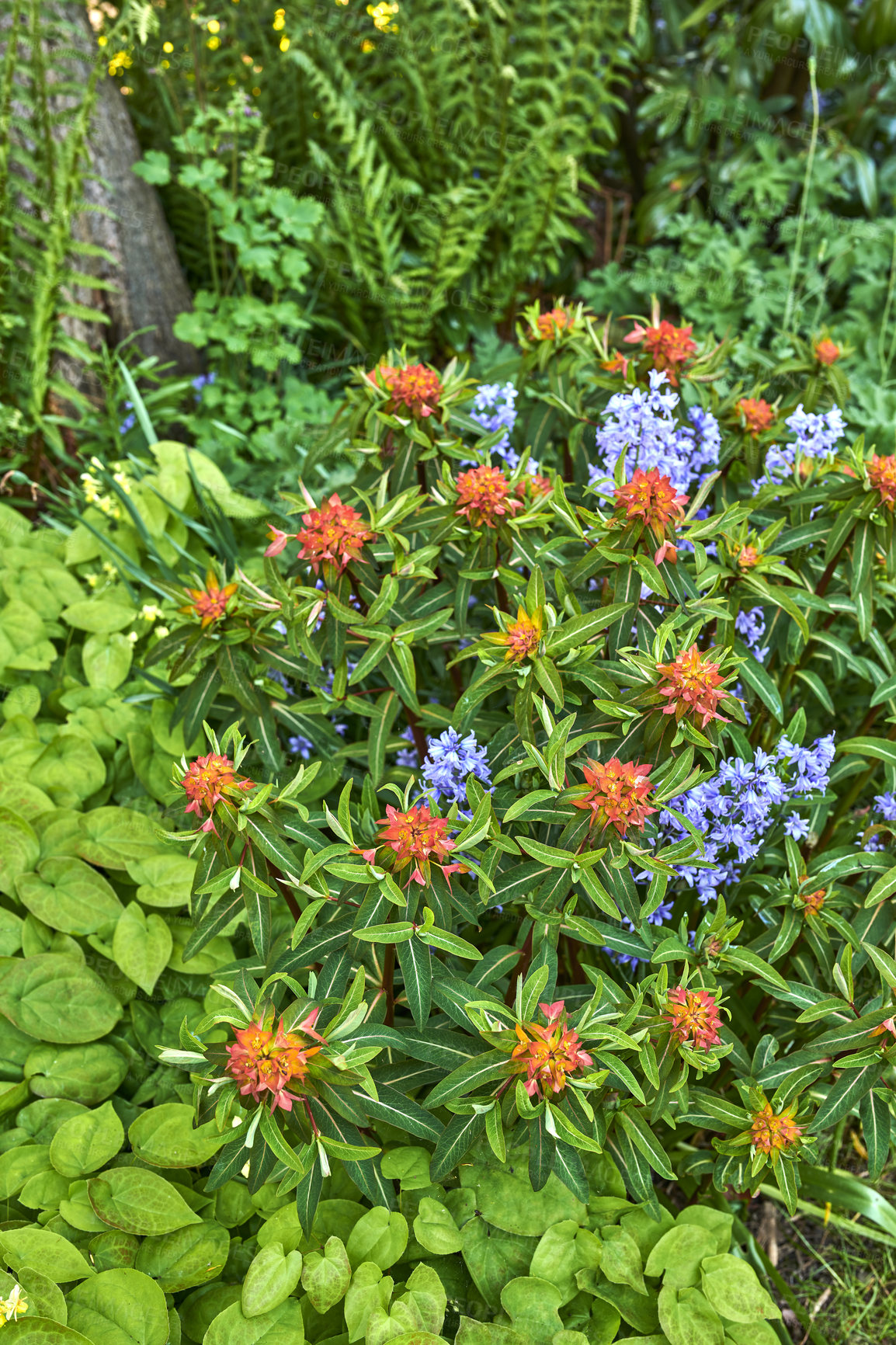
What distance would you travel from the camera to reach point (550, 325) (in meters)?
2.04

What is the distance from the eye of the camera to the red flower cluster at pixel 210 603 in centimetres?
171

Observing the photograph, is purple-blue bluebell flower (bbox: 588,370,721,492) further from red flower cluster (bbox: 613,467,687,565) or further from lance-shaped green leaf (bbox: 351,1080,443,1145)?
lance-shaped green leaf (bbox: 351,1080,443,1145)

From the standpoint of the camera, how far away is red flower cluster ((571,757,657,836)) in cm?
133

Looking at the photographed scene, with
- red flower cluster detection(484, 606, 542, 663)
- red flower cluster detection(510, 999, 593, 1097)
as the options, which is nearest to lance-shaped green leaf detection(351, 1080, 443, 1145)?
red flower cluster detection(510, 999, 593, 1097)

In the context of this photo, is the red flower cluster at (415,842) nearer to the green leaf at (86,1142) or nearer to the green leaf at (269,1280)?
the green leaf at (269,1280)

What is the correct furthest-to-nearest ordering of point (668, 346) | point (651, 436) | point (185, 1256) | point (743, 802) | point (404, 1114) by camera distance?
point (668, 346) < point (651, 436) < point (743, 802) < point (185, 1256) < point (404, 1114)

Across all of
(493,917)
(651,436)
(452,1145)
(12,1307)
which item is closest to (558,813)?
(452,1145)

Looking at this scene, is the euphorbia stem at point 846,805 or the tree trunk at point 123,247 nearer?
the euphorbia stem at point 846,805

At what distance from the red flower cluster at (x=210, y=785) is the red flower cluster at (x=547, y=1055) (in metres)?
0.53

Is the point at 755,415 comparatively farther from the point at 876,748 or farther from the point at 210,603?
the point at 210,603

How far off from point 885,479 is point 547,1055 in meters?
1.13

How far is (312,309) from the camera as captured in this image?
390cm

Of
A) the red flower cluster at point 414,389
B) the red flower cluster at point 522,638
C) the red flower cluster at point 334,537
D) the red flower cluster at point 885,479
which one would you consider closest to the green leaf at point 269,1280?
the red flower cluster at point 522,638

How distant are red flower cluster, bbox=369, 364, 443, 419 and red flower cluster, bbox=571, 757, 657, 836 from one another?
0.85 meters
